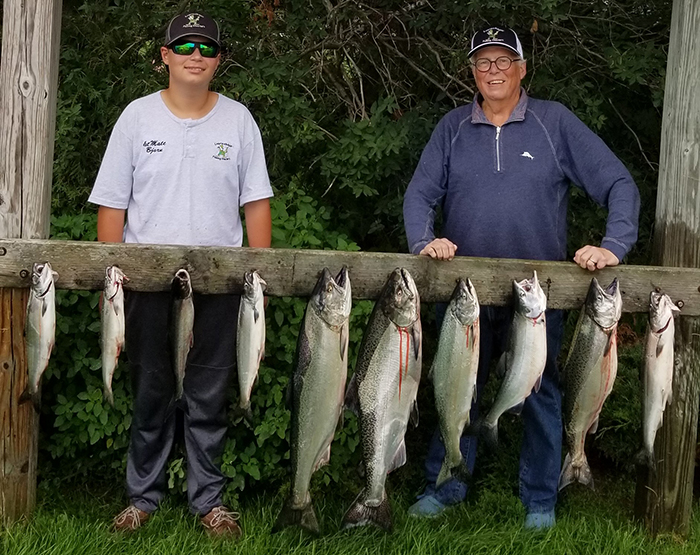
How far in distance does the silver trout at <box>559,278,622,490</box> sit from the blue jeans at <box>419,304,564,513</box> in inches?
19.9

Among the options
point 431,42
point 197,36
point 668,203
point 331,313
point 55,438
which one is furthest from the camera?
point 431,42

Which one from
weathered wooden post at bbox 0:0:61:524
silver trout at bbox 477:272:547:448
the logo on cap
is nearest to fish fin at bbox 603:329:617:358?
silver trout at bbox 477:272:547:448

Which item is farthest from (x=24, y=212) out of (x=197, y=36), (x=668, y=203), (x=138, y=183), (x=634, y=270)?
(x=668, y=203)

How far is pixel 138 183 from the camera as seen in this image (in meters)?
3.77

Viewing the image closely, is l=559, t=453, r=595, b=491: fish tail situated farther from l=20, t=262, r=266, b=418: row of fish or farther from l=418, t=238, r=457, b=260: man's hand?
l=20, t=262, r=266, b=418: row of fish

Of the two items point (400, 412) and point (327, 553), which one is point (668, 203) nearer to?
point (400, 412)

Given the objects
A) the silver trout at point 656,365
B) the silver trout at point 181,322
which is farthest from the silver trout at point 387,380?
the silver trout at point 656,365

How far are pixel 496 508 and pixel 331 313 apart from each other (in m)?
2.01

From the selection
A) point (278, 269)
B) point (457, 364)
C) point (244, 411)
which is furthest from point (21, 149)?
point (457, 364)

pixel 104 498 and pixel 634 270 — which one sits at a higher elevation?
pixel 634 270

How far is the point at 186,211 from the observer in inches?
146

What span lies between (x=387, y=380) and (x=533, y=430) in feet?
4.11

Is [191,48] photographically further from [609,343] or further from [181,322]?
[609,343]

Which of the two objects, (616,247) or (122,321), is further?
(616,247)
